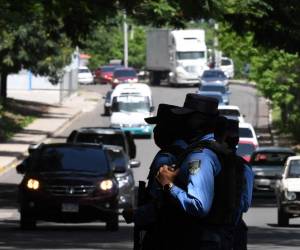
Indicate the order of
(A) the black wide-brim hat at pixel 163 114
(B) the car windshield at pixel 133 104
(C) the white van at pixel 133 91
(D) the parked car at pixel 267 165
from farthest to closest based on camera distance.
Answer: (C) the white van at pixel 133 91 < (B) the car windshield at pixel 133 104 < (D) the parked car at pixel 267 165 < (A) the black wide-brim hat at pixel 163 114

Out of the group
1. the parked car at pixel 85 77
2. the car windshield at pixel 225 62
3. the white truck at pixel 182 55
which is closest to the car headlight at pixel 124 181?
the white truck at pixel 182 55

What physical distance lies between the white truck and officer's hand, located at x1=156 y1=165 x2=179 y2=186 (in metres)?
76.0

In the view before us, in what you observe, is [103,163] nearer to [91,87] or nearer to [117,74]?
[117,74]

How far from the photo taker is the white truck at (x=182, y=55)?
84.5m

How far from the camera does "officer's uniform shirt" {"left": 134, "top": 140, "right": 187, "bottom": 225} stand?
22.4 ft

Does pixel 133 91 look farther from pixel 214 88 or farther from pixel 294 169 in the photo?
pixel 294 169

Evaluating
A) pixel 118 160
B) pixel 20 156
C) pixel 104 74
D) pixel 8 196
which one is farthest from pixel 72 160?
pixel 104 74

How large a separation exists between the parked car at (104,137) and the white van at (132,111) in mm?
19140

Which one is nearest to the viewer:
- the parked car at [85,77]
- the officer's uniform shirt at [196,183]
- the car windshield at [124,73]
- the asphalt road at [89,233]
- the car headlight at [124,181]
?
the officer's uniform shirt at [196,183]

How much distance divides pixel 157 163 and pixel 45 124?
50791 millimetres

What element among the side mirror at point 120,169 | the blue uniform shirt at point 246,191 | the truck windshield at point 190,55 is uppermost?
the blue uniform shirt at point 246,191

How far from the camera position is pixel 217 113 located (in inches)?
277

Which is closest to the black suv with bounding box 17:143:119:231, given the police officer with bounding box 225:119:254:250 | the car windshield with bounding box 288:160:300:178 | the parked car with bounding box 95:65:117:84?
the car windshield with bounding box 288:160:300:178

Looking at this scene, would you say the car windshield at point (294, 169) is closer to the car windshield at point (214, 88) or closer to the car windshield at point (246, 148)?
the car windshield at point (246, 148)
